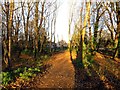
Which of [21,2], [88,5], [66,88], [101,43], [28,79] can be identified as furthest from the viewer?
[101,43]

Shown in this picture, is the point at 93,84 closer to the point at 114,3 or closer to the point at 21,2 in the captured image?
the point at 114,3

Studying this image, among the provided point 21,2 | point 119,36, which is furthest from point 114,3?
point 21,2

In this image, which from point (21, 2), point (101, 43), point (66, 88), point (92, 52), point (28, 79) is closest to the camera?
point (66, 88)

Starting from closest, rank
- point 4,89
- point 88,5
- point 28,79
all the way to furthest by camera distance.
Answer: point 4,89 → point 28,79 → point 88,5

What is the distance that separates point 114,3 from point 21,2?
13.5 m

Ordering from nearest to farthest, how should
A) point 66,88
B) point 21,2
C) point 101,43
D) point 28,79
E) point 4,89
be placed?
point 4,89 → point 66,88 → point 28,79 → point 21,2 → point 101,43

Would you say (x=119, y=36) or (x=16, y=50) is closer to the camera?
(x=119, y=36)

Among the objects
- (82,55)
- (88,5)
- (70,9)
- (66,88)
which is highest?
(70,9)

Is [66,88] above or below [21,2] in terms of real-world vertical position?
below

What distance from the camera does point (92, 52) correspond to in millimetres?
28688

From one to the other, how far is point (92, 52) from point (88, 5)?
949 centimetres

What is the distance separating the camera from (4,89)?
42.8 feet

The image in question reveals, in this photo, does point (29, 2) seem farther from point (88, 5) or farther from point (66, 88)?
point (66, 88)

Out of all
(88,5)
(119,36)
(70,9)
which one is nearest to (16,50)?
(70,9)
